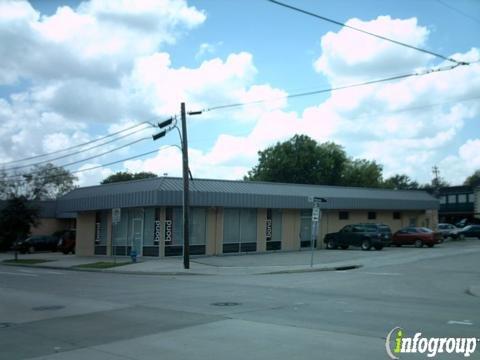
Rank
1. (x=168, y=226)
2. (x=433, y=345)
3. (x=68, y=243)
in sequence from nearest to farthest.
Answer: (x=433, y=345) < (x=168, y=226) < (x=68, y=243)

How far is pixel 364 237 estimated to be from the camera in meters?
36.4

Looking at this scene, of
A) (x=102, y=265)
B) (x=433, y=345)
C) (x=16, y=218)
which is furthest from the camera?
(x=16, y=218)

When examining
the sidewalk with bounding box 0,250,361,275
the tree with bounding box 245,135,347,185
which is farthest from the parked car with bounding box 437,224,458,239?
the sidewalk with bounding box 0,250,361,275

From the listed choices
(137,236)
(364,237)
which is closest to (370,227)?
(364,237)

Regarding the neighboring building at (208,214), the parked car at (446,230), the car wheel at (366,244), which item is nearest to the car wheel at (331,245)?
the neighboring building at (208,214)

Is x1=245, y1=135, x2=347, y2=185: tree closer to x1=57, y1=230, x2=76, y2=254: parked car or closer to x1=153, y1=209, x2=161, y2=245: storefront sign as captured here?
x1=57, y1=230, x2=76, y2=254: parked car

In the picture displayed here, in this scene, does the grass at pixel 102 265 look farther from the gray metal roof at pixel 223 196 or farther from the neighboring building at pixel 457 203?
the neighboring building at pixel 457 203

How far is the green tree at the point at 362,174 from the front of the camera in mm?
73438

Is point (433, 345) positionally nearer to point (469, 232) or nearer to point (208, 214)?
point (208, 214)

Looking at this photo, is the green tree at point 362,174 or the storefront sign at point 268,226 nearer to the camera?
the storefront sign at point 268,226

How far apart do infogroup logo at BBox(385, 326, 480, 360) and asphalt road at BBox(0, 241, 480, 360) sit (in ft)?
0.64

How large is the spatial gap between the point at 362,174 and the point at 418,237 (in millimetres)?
35547

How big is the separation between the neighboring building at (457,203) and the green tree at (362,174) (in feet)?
29.8

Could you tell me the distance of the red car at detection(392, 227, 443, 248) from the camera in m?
39.3
